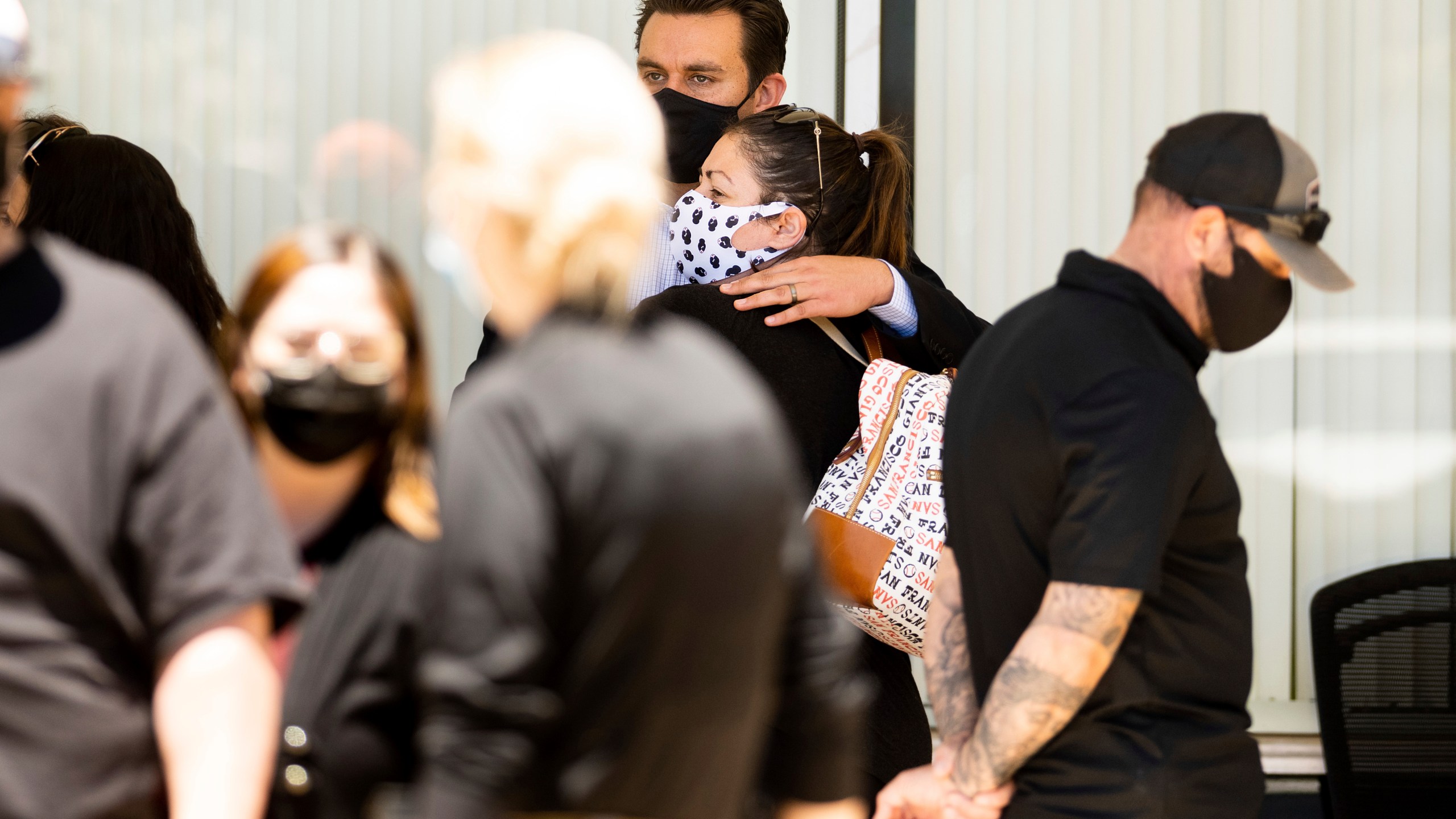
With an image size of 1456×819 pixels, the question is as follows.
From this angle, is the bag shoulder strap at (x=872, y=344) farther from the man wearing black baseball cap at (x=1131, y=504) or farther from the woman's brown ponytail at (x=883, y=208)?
the man wearing black baseball cap at (x=1131, y=504)

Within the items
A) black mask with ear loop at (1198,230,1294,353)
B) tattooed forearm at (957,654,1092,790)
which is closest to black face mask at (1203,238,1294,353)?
black mask with ear loop at (1198,230,1294,353)

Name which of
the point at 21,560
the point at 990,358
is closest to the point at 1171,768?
the point at 990,358

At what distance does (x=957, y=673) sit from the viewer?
199 centimetres

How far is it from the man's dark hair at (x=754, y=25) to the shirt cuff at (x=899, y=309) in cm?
81

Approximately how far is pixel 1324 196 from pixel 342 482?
311 cm

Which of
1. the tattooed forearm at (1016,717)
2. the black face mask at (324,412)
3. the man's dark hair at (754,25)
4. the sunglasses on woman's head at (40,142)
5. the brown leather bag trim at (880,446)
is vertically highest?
the man's dark hair at (754,25)

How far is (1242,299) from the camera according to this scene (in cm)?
185

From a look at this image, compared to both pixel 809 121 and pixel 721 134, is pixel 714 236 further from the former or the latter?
pixel 721 134

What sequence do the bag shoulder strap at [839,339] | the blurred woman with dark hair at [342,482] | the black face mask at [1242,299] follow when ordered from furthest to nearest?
the bag shoulder strap at [839,339] < the black face mask at [1242,299] < the blurred woman with dark hair at [342,482]

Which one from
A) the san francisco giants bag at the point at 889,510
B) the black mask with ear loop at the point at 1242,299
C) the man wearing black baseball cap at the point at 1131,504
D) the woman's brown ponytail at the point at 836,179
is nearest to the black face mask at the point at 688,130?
the woman's brown ponytail at the point at 836,179

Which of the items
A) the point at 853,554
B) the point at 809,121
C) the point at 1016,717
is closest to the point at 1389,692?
the point at 853,554

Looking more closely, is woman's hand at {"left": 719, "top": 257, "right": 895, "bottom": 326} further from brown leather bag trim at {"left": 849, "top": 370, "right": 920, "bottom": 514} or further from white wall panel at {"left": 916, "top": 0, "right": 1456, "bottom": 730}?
white wall panel at {"left": 916, "top": 0, "right": 1456, "bottom": 730}

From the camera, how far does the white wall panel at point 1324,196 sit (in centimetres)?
362

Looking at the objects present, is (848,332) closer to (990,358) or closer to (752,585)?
(990,358)
